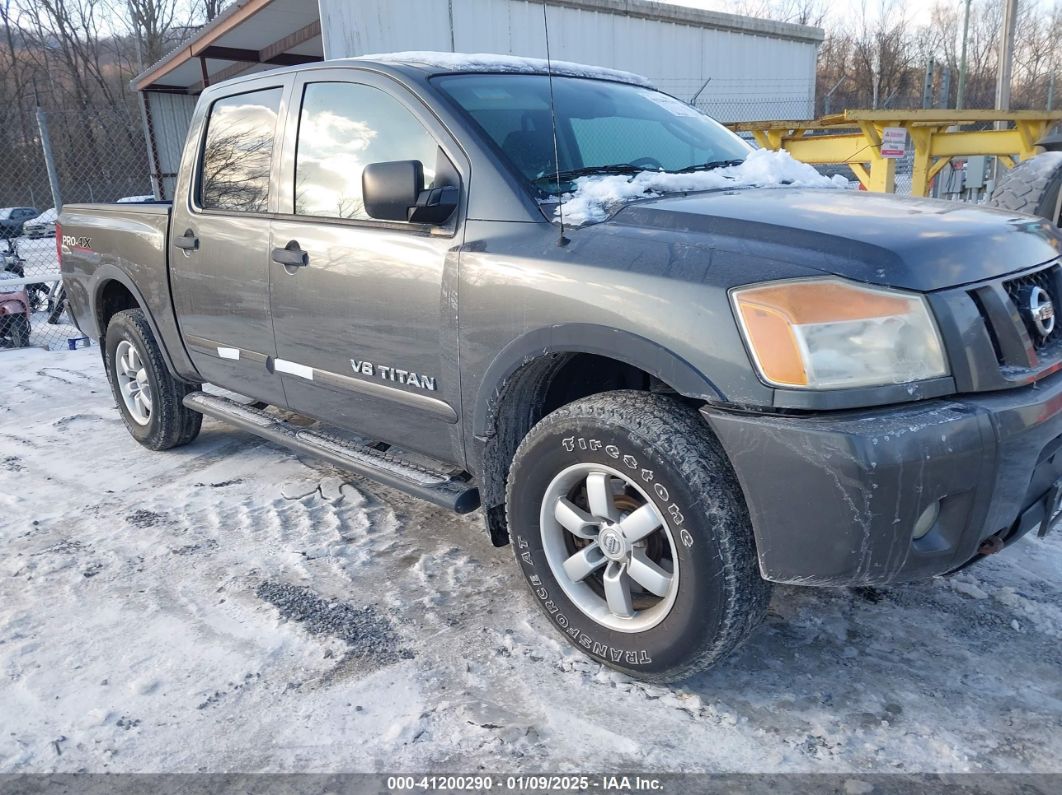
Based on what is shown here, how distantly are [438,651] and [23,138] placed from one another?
32.0 metres

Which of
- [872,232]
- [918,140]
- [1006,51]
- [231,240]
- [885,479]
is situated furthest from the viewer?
[1006,51]

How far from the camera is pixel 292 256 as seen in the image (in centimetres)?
324

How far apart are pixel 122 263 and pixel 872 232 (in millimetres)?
3893

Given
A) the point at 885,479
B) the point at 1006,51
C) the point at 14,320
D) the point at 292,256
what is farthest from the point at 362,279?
the point at 1006,51

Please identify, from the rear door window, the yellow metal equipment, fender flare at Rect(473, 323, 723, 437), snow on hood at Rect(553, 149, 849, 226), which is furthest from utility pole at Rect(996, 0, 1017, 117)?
fender flare at Rect(473, 323, 723, 437)

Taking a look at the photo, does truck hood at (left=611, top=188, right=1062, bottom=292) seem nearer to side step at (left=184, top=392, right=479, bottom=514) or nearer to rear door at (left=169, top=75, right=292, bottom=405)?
side step at (left=184, top=392, right=479, bottom=514)

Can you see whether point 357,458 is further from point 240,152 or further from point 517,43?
point 517,43

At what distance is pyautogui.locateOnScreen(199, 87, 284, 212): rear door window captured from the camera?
3.56 meters

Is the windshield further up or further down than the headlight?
further up

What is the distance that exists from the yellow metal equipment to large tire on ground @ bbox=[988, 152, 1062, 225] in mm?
1912

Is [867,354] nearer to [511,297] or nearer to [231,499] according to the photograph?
[511,297]

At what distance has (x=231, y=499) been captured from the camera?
4.00 meters

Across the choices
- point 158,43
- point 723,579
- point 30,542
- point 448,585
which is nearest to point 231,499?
point 30,542

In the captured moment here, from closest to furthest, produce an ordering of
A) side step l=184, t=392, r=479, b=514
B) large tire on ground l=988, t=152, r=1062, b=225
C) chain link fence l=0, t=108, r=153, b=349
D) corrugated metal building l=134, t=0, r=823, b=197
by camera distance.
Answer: side step l=184, t=392, r=479, b=514 → large tire on ground l=988, t=152, r=1062, b=225 → corrugated metal building l=134, t=0, r=823, b=197 → chain link fence l=0, t=108, r=153, b=349
